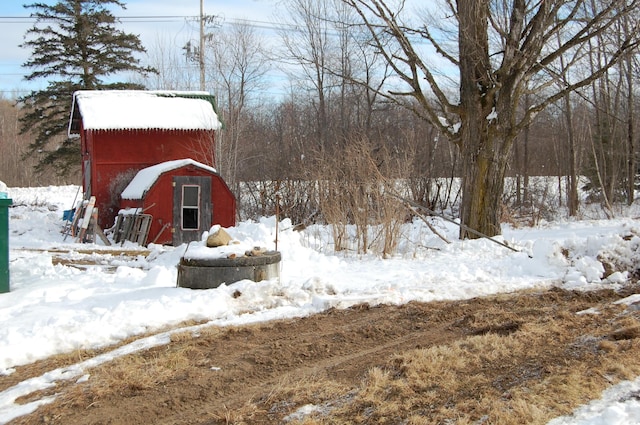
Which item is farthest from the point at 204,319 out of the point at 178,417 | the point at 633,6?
the point at 633,6

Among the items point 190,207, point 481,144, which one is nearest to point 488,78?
point 481,144

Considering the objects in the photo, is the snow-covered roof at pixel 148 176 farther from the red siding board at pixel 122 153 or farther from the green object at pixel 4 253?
the green object at pixel 4 253

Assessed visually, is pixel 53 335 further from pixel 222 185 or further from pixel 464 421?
pixel 222 185

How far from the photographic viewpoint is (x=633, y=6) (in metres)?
12.7

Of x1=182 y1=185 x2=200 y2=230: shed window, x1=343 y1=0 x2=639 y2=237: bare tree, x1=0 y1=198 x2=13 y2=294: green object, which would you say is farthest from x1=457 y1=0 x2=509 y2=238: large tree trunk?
x1=0 y1=198 x2=13 y2=294: green object

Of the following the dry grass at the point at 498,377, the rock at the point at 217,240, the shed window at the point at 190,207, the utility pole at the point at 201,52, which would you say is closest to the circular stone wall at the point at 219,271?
the rock at the point at 217,240

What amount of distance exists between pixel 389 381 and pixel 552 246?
6.64 meters

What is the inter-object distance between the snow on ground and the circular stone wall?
8.4 inches

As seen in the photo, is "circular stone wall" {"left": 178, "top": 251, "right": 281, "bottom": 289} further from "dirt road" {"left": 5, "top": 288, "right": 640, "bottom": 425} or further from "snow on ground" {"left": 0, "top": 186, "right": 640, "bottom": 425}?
"dirt road" {"left": 5, "top": 288, "right": 640, "bottom": 425}

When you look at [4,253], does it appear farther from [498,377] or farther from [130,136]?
[130,136]

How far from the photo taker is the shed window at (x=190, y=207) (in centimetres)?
1978

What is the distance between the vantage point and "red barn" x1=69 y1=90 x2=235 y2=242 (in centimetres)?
2164

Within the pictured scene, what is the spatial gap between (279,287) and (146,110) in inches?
643

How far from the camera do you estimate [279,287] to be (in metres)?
8.14
